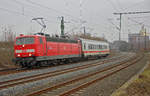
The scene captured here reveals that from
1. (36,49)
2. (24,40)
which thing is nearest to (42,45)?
(36,49)

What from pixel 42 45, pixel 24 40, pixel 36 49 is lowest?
pixel 36 49

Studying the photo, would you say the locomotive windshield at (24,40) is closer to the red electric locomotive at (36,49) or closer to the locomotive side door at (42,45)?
the red electric locomotive at (36,49)

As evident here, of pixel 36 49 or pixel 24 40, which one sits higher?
pixel 24 40

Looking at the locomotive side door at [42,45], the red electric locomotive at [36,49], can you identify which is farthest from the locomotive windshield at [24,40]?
the locomotive side door at [42,45]

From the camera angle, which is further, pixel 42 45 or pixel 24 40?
pixel 42 45

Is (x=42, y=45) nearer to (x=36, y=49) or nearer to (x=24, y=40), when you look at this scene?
(x=36, y=49)

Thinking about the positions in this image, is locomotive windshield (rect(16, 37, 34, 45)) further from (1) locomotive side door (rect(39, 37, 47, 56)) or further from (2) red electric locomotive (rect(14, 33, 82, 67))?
(1) locomotive side door (rect(39, 37, 47, 56))

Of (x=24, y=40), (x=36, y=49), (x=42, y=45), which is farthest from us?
(x=42, y=45)

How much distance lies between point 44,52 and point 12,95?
36.7ft

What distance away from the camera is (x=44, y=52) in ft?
67.8

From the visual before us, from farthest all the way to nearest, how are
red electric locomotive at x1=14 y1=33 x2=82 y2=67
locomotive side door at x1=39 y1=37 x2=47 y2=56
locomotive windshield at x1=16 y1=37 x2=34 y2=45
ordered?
locomotive side door at x1=39 y1=37 x2=47 y2=56
locomotive windshield at x1=16 y1=37 x2=34 y2=45
red electric locomotive at x1=14 y1=33 x2=82 y2=67

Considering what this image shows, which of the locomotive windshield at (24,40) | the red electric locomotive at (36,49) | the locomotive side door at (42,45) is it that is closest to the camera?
the red electric locomotive at (36,49)

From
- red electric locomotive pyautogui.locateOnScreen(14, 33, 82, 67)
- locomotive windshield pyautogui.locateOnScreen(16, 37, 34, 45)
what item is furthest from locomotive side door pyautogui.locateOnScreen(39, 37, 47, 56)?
locomotive windshield pyautogui.locateOnScreen(16, 37, 34, 45)

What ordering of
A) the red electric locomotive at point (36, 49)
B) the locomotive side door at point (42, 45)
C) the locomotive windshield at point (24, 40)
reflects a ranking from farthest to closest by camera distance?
the locomotive side door at point (42, 45), the locomotive windshield at point (24, 40), the red electric locomotive at point (36, 49)
